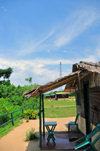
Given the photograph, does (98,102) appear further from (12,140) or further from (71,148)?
(12,140)

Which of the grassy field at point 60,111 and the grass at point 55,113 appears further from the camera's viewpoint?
the grassy field at point 60,111

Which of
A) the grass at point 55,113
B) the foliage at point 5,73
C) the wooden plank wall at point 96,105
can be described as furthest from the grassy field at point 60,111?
the wooden plank wall at point 96,105

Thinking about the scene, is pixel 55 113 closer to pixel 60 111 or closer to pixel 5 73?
pixel 60 111

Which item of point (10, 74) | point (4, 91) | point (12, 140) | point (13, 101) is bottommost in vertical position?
point (12, 140)

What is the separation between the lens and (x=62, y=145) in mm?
5797

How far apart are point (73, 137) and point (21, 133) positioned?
3149mm

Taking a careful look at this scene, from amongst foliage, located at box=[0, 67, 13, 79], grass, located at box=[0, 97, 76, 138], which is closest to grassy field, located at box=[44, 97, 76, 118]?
grass, located at box=[0, 97, 76, 138]

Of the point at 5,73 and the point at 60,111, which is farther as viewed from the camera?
the point at 5,73

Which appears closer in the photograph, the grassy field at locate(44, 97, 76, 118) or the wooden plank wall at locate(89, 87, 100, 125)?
the wooden plank wall at locate(89, 87, 100, 125)

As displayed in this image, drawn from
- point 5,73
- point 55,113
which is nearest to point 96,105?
point 55,113

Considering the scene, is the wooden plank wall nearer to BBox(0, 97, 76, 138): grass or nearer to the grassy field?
BBox(0, 97, 76, 138): grass

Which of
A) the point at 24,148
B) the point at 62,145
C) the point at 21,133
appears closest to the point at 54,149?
the point at 62,145

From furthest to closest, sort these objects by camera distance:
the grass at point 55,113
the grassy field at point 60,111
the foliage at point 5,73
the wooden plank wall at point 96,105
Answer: the foliage at point 5,73, the grassy field at point 60,111, the grass at point 55,113, the wooden plank wall at point 96,105

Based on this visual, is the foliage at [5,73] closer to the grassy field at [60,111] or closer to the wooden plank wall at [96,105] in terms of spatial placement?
the grassy field at [60,111]
